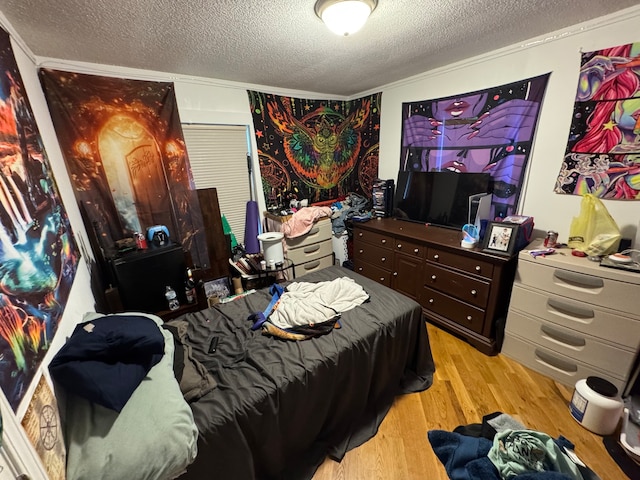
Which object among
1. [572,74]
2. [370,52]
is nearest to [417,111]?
[370,52]

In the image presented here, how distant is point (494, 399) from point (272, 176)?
278cm

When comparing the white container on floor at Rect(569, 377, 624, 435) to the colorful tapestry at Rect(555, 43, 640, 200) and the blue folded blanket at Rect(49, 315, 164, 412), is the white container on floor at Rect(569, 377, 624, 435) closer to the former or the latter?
the colorful tapestry at Rect(555, 43, 640, 200)

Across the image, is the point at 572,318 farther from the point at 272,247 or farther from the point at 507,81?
the point at 272,247

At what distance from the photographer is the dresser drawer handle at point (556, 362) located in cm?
168

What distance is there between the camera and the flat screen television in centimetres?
230

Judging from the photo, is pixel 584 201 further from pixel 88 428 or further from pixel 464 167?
pixel 88 428

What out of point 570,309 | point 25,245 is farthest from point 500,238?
point 25,245

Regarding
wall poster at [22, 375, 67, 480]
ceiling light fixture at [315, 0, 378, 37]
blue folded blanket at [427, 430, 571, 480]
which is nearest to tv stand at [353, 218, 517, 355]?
blue folded blanket at [427, 430, 571, 480]

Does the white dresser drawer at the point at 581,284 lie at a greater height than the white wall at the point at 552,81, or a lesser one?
lesser

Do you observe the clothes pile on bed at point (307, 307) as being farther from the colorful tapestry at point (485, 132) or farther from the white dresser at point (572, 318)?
the colorful tapestry at point (485, 132)

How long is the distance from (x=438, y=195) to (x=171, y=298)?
8.18ft

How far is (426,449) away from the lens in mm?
1381

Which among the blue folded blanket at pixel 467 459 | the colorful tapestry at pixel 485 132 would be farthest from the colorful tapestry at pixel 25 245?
the colorful tapestry at pixel 485 132

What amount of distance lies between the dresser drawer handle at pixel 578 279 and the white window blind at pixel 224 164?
2.79m
